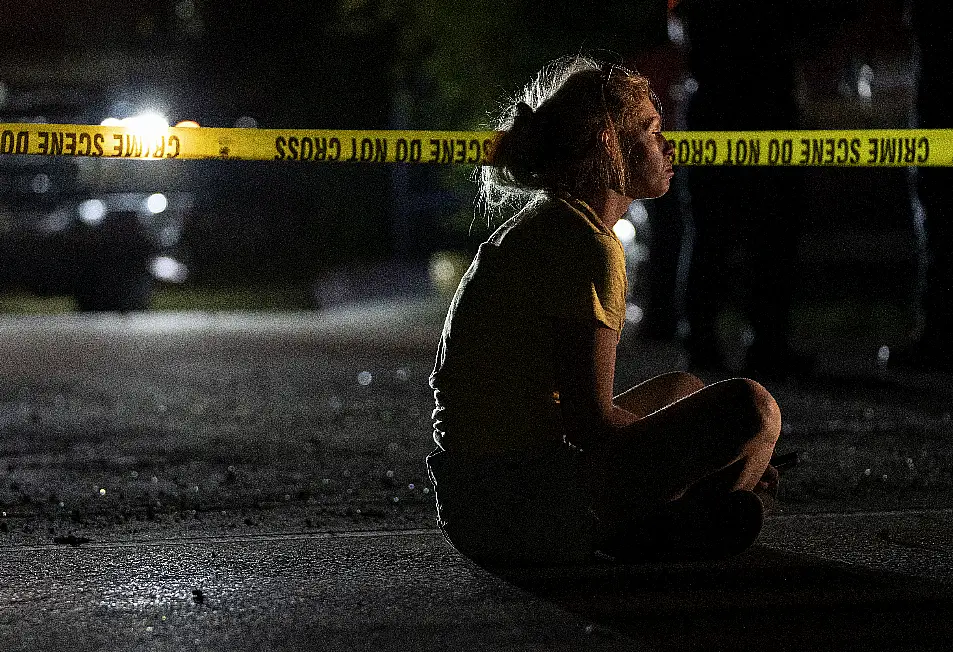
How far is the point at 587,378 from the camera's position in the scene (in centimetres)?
362

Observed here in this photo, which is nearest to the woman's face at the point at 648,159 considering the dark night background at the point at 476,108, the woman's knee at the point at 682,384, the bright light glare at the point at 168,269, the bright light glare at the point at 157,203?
the woman's knee at the point at 682,384

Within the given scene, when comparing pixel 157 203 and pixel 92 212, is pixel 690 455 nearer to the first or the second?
pixel 92 212

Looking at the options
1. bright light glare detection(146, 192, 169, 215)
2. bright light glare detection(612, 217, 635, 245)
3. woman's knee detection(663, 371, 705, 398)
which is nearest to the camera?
woman's knee detection(663, 371, 705, 398)

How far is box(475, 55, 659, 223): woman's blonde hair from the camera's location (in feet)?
12.4

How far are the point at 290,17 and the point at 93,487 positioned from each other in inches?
911

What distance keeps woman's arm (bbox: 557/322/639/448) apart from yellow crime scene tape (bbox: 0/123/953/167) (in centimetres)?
292

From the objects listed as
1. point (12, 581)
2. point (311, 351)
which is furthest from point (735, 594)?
point (311, 351)

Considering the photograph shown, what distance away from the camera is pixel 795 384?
372 inches

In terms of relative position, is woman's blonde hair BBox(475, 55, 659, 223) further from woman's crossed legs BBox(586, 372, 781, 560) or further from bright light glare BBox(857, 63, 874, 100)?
bright light glare BBox(857, 63, 874, 100)

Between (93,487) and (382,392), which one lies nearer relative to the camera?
(93,487)

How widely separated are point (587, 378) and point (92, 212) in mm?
15422

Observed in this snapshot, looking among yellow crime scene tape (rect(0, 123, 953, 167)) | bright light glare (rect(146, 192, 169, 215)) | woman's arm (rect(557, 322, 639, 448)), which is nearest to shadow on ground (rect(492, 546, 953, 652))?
woman's arm (rect(557, 322, 639, 448))

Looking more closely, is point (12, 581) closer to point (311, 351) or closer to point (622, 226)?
point (311, 351)

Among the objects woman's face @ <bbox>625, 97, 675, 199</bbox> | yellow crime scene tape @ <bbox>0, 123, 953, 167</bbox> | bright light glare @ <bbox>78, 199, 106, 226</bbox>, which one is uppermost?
bright light glare @ <bbox>78, 199, 106, 226</bbox>
